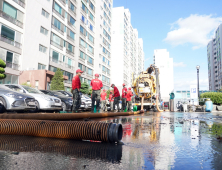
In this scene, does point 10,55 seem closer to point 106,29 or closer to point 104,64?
point 104,64

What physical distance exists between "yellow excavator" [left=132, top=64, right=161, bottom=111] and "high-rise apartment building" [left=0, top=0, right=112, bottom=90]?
12312 mm

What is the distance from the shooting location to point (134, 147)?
2400 mm

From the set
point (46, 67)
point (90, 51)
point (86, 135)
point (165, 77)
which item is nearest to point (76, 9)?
point (90, 51)

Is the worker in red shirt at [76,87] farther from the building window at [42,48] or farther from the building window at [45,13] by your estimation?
the building window at [45,13]

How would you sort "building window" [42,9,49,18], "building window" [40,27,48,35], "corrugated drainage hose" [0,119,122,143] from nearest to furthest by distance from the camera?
"corrugated drainage hose" [0,119,122,143], "building window" [40,27,48,35], "building window" [42,9,49,18]

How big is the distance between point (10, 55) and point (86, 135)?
21.9 meters

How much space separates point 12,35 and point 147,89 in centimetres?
1609

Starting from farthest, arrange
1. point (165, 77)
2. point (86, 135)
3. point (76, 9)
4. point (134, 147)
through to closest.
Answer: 1. point (165, 77)
2. point (76, 9)
3. point (86, 135)
4. point (134, 147)

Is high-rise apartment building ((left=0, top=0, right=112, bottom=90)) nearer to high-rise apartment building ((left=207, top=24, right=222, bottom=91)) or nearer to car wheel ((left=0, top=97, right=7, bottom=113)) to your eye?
car wheel ((left=0, top=97, right=7, bottom=113))

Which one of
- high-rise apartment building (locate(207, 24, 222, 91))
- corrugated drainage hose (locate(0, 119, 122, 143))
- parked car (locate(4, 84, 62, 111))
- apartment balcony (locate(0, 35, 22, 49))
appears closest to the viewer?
corrugated drainage hose (locate(0, 119, 122, 143))

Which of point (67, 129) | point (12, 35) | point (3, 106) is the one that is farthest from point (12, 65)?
point (67, 129)

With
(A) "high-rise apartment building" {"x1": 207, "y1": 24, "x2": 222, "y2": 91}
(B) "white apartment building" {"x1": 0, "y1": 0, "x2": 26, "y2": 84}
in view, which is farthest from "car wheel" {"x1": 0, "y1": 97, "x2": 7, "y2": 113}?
(A) "high-rise apartment building" {"x1": 207, "y1": 24, "x2": 222, "y2": 91}

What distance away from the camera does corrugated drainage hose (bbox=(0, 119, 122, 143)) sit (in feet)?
8.66

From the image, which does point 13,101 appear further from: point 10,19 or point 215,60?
point 215,60
